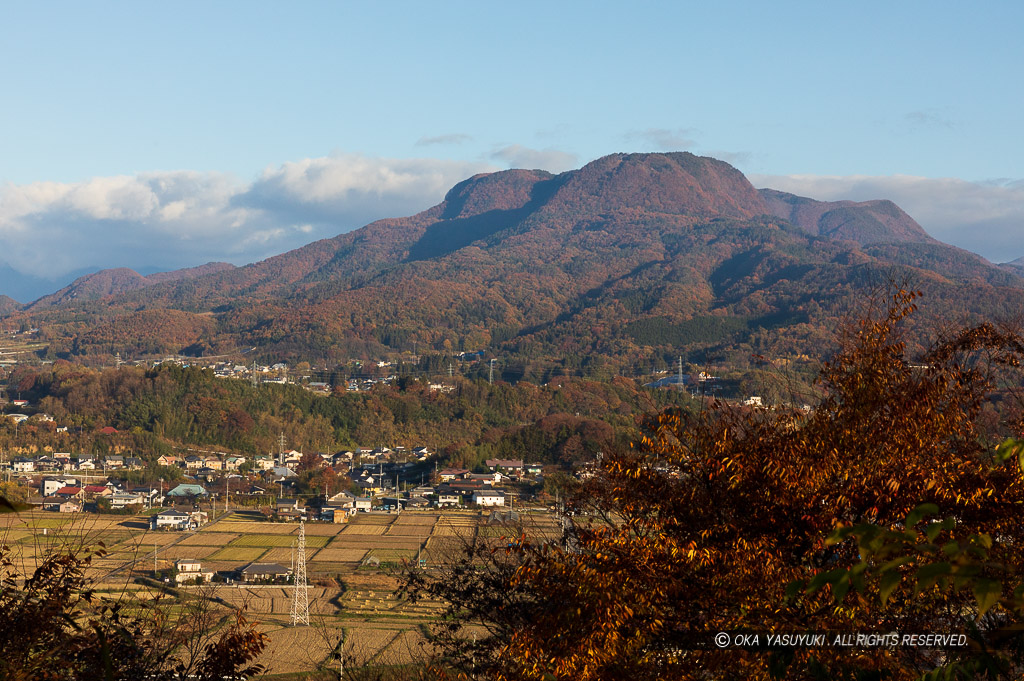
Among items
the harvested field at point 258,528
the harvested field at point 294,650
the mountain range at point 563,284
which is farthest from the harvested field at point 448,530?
the mountain range at point 563,284

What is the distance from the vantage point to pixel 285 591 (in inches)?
743

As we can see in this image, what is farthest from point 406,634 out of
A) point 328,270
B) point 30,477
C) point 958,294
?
point 328,270

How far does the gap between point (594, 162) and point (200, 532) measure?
14262 centimetres

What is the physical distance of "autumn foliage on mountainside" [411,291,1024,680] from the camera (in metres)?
3.61

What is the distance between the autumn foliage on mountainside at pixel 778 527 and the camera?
3.61 metres

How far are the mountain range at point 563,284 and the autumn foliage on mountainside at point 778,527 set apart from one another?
40239 mm

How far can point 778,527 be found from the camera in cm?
432

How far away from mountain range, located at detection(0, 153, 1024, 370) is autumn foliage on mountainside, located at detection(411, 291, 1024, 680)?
132 feet

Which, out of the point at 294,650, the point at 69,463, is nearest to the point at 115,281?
the point at 69,463

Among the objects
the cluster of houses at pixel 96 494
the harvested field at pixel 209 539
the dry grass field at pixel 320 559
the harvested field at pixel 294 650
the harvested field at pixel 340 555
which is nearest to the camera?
the harvested field at pixel 294 650

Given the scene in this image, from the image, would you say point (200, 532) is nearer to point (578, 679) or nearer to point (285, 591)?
point (285, 591)

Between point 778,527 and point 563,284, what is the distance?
101 m

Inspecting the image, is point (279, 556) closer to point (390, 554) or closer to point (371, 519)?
point (390, 554)

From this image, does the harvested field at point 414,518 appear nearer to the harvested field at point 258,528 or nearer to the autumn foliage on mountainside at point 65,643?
the harvested field at point 258,528
